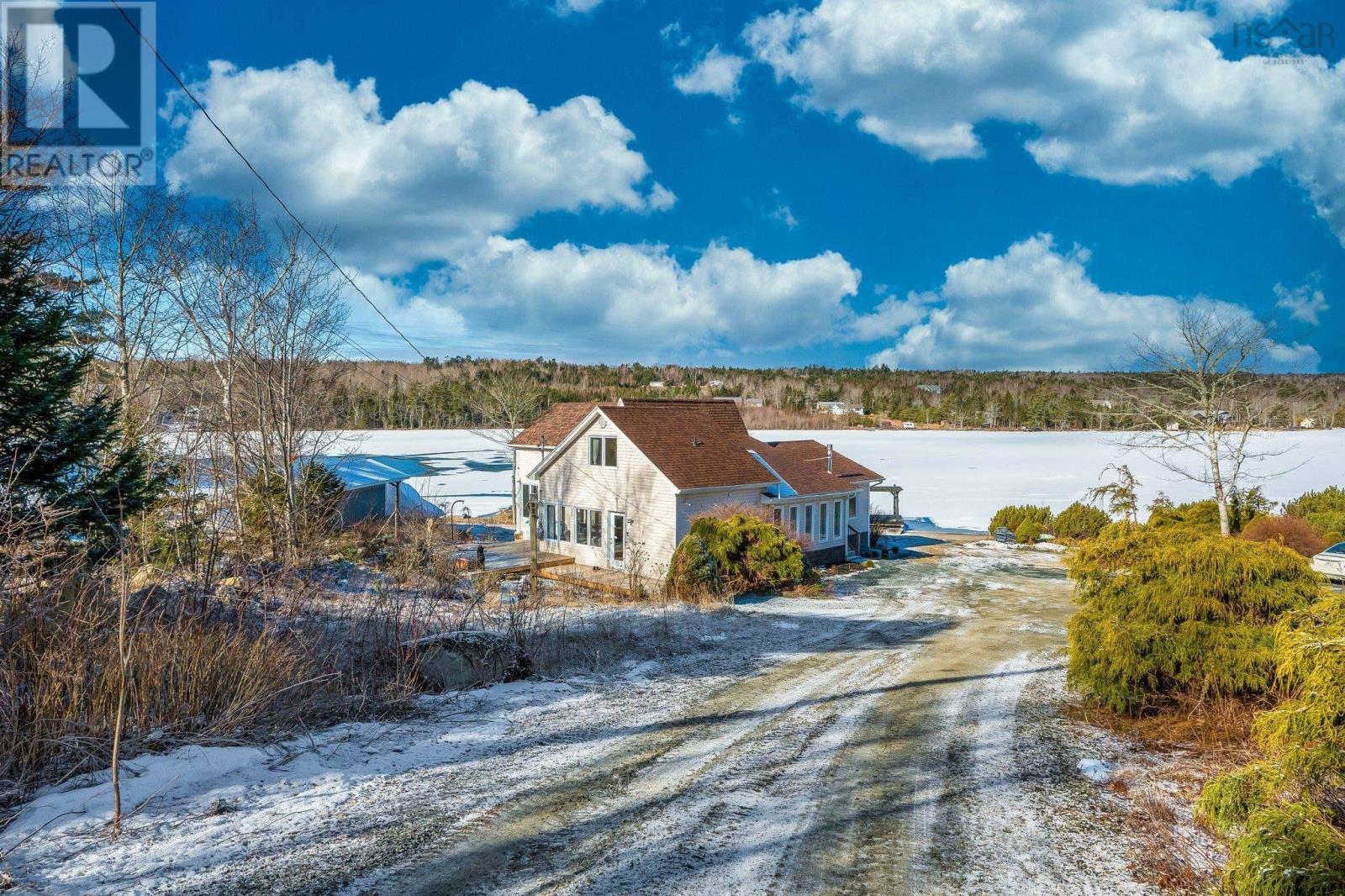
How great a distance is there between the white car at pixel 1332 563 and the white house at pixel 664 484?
13.9m

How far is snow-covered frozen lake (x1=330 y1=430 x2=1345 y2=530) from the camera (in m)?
47.6

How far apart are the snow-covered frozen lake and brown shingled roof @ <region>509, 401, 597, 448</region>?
485 cm

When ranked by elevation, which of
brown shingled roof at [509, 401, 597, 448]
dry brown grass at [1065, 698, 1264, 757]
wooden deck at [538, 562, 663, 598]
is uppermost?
brown shingled roof at [509, 401, 597, 448]

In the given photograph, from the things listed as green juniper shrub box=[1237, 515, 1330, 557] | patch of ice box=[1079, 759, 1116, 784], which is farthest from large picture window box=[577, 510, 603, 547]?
patch of ice box=[1079, 759, 1116, 784]

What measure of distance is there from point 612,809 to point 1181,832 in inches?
183

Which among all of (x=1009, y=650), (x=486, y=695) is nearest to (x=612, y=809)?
(x=486, y=695)

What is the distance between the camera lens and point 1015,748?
811 cm

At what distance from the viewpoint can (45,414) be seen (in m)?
10.1

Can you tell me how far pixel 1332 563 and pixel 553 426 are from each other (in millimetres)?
28241

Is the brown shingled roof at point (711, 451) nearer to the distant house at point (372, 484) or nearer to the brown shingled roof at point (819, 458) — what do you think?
the brown shingled roof at point (819, 458)

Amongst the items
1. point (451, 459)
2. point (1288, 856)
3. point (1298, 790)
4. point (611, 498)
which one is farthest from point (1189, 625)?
point (451, 459)

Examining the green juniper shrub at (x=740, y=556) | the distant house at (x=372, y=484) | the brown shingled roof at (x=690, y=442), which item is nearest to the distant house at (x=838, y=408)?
the brown shingled roof at (x=690, y=442)

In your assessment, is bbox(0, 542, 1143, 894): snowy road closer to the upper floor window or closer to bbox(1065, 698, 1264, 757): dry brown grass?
bbox(1065, 698, 1264, 757): dry brown grass

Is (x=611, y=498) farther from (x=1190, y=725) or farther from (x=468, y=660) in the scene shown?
(x=1190, y=725)
